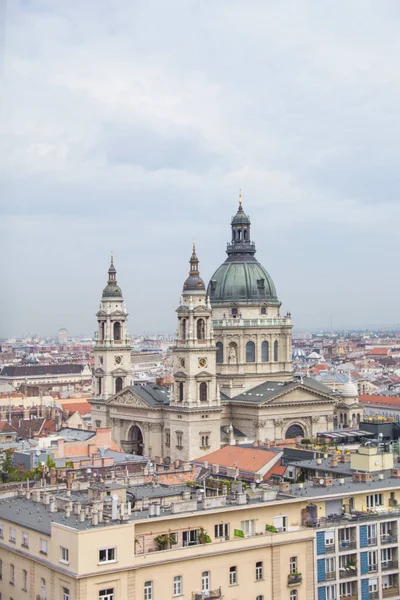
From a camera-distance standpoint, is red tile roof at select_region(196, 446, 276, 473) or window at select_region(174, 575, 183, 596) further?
red tile roof at select_region(196, 446, 276, 473)

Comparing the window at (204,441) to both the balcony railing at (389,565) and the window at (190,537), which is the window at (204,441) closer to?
the balcony railing at (389,565)

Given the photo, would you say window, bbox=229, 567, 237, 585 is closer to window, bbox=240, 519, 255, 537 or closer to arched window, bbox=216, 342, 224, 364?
window, bbox=240, 519, 255, 537

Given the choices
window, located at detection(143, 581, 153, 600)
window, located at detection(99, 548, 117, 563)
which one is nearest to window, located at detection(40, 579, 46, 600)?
window, located at detection(99, 548, 117, 563)

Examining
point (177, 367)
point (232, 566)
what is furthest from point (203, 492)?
point (177, 367)

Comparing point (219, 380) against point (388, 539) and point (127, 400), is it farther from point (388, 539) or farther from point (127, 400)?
point (388, 539)

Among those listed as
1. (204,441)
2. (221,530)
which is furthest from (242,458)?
(221,530)

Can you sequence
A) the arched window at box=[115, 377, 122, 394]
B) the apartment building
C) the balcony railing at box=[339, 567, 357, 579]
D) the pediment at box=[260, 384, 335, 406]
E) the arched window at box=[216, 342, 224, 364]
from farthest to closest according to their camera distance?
the arched window at box=[115, 377, 122, 394] < the arched window at box=[216, 342, 224, 364] < the pediment at box=[260, 384, 335, 406] < the balcony railing at box=[339, 567, 357, 579] < the apartment building
